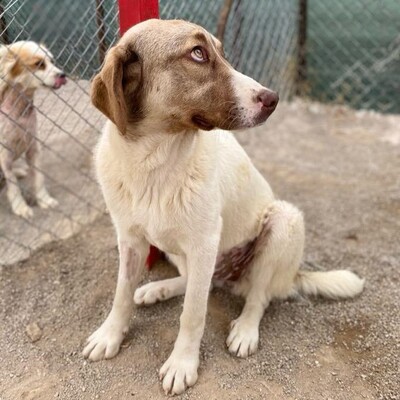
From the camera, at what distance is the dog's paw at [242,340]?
252 centimetres

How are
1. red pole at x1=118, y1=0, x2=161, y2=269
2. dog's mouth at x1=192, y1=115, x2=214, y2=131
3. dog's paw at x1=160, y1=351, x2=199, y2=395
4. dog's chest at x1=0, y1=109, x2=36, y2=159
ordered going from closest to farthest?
dog's mouth at x1=192, y1=115, x2=214, y2=131, dog's paw at x1=160, y1=351, x2=199, y2=395, red pole at x1=118, y1=0, x2=161, y2=269, dog's chest at x1=0, y1=109, x2=36, y2=159

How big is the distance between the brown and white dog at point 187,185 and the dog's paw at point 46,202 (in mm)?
1377

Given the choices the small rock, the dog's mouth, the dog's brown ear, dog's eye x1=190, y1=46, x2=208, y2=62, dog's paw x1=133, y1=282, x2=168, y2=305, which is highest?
dog's eye x1=190, y1=46, x2=208, y2=62

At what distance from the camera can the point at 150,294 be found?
2787mm

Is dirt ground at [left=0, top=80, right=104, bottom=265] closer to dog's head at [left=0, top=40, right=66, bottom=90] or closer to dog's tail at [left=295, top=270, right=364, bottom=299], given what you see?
dog's head at [left=0, top=40, right=66, bottom=90]

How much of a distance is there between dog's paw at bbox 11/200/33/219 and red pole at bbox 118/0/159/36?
5.83 ft

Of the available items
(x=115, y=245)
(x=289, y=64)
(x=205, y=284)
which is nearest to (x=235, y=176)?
(x=205, y=284)

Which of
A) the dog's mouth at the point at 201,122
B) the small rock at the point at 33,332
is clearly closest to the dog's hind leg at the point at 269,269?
the dog's mouth at the point at 201,122

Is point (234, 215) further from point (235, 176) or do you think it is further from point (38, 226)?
point (38, 226)

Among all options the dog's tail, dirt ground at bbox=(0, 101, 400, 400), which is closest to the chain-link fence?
dirt ground at bbox=(0, 101, 400, 400)

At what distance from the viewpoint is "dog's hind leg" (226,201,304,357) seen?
2.57 metres

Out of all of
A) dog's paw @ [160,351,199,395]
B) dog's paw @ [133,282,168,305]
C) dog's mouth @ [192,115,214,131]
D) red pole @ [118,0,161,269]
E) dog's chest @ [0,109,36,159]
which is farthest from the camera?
dog's chest @ [0,109,36,159]

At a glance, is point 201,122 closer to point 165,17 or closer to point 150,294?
point 150,294

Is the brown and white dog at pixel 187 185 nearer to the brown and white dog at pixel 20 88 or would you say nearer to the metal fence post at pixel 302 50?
the brown and white dog at pixel 20 88
